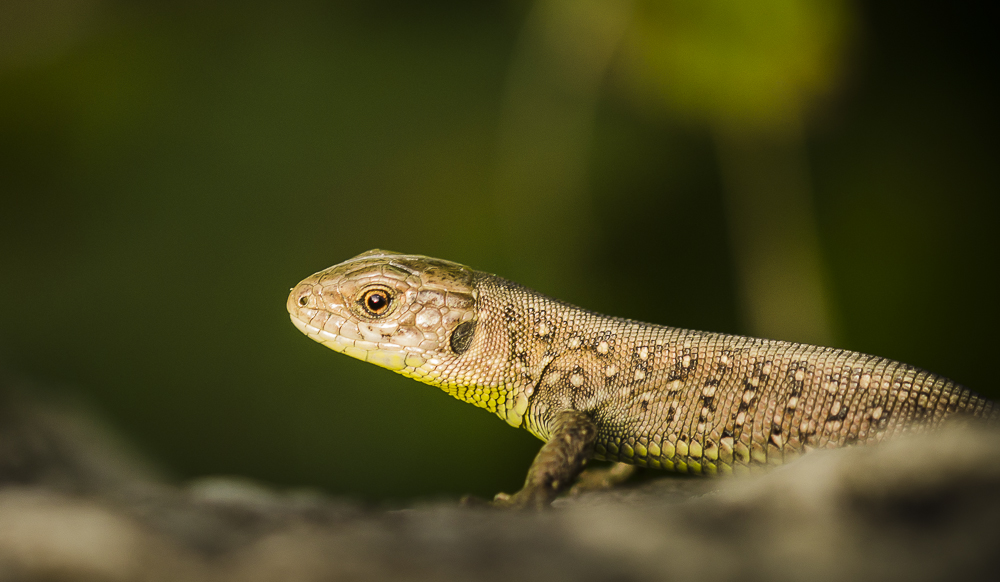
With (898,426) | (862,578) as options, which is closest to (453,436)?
(898,426)

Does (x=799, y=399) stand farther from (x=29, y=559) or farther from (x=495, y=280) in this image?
(x=29, y=559)

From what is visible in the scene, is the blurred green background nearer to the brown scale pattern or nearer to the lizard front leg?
the brown scale pattern

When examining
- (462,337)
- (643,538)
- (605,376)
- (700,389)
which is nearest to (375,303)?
(462,337)

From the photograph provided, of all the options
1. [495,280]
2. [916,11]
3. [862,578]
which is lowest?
[862,578]

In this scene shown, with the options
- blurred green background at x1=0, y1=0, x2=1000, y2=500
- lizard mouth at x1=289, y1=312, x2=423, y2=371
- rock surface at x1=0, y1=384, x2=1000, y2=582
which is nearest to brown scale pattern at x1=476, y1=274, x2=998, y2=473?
lizard mouth at x1=289, y1=312, x2=423, y2=371

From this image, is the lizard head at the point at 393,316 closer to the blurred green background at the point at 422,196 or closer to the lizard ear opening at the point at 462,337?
the lizard ear opening at the point at 462,337

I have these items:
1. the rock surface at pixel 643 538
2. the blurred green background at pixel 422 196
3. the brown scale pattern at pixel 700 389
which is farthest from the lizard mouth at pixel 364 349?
the blurred green background at pixel 422 196
